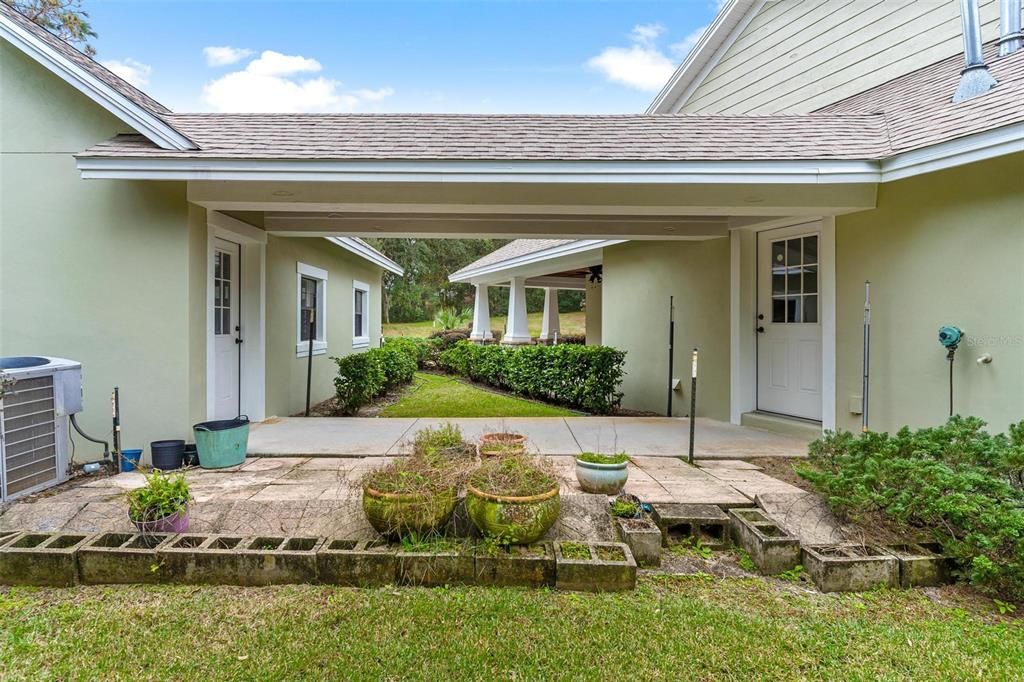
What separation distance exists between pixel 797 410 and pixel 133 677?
6.71 m

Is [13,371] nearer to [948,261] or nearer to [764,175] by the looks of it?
[764,175]

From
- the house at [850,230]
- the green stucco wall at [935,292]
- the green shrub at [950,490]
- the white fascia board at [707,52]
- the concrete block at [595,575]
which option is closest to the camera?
the green shrub at [950,490]

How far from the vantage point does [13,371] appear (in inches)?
160

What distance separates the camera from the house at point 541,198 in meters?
4.53

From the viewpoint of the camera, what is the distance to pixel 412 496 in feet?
9.85

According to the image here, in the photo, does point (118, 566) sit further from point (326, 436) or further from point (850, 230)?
point (850, 230)

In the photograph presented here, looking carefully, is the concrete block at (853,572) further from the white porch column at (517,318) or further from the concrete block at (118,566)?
the white porch column at (517,318)

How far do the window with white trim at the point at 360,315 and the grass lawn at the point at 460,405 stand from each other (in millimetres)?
1590

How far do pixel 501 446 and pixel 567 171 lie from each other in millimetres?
2668

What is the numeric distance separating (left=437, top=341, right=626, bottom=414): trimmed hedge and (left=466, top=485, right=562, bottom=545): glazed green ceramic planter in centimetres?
573

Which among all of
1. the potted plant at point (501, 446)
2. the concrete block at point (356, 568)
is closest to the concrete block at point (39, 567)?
the concrete block at point (356, 568)

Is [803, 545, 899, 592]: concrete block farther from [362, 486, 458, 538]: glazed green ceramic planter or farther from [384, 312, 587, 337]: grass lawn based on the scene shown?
[384, 312, 587, 337]: grass lawn

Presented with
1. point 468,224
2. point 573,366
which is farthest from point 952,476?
point 573,366

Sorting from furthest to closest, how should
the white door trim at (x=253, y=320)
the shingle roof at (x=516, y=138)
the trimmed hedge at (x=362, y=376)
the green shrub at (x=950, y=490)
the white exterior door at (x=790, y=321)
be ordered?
the trimmed hedge at (x=362, y=376) < the white door trim at (x=253, y=320) < the white exterior door at (x=790, y=321) < the shingle roof at (x=516, y=138) < the green shrub at (x=950, y=490)
